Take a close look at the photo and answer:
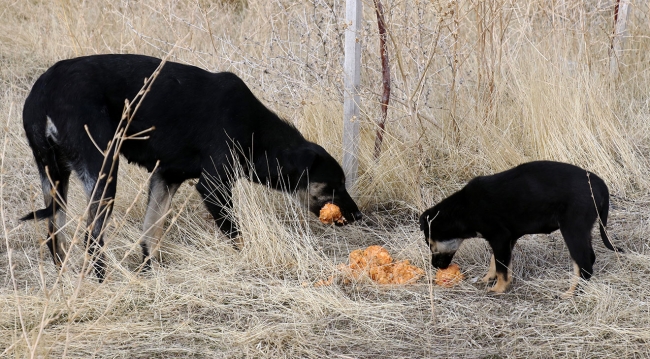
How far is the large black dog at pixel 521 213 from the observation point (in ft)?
13.9

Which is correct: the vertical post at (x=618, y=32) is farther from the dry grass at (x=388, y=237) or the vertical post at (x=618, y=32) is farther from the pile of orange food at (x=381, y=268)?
the pile of orange food at (x=381, y=268)

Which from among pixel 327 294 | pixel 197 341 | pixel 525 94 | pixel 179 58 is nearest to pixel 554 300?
pixel 327 294

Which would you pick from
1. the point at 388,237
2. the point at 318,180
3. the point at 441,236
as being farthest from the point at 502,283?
the point at 318,180

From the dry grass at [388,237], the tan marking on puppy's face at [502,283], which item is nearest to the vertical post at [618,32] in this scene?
the dry grass at [388,237]

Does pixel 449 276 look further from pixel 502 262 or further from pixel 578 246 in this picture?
pixel 578 246

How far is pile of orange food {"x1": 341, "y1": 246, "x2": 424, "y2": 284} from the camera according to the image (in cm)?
457

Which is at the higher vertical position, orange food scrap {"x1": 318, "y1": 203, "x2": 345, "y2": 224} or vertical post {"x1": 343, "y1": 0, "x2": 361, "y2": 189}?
vertical post {"x1": 343, "y1": 0, "x2": 361, "y2": 189}

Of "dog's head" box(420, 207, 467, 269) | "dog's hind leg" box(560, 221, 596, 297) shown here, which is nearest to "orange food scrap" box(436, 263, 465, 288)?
"dog's head" box(420, 207, 467, 269)

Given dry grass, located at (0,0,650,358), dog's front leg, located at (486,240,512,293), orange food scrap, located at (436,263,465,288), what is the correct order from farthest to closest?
orange food scrap, located at (436,263,465,288)
dog's front leg, located at (486,240,512,293)
dry grass, located at (0,0,650,358)

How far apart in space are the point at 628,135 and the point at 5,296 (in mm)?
5005

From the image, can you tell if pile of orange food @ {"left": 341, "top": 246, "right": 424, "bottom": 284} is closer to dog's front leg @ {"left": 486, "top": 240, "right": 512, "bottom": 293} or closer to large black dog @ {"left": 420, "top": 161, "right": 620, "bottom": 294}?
large black dog @ {"left": 420, "top": 161, "right": 620, "bottom": 294}

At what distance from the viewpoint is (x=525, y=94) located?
252 inches

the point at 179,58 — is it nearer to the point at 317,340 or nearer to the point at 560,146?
the point at 560,146

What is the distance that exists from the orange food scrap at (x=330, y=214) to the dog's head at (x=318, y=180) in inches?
1.4
